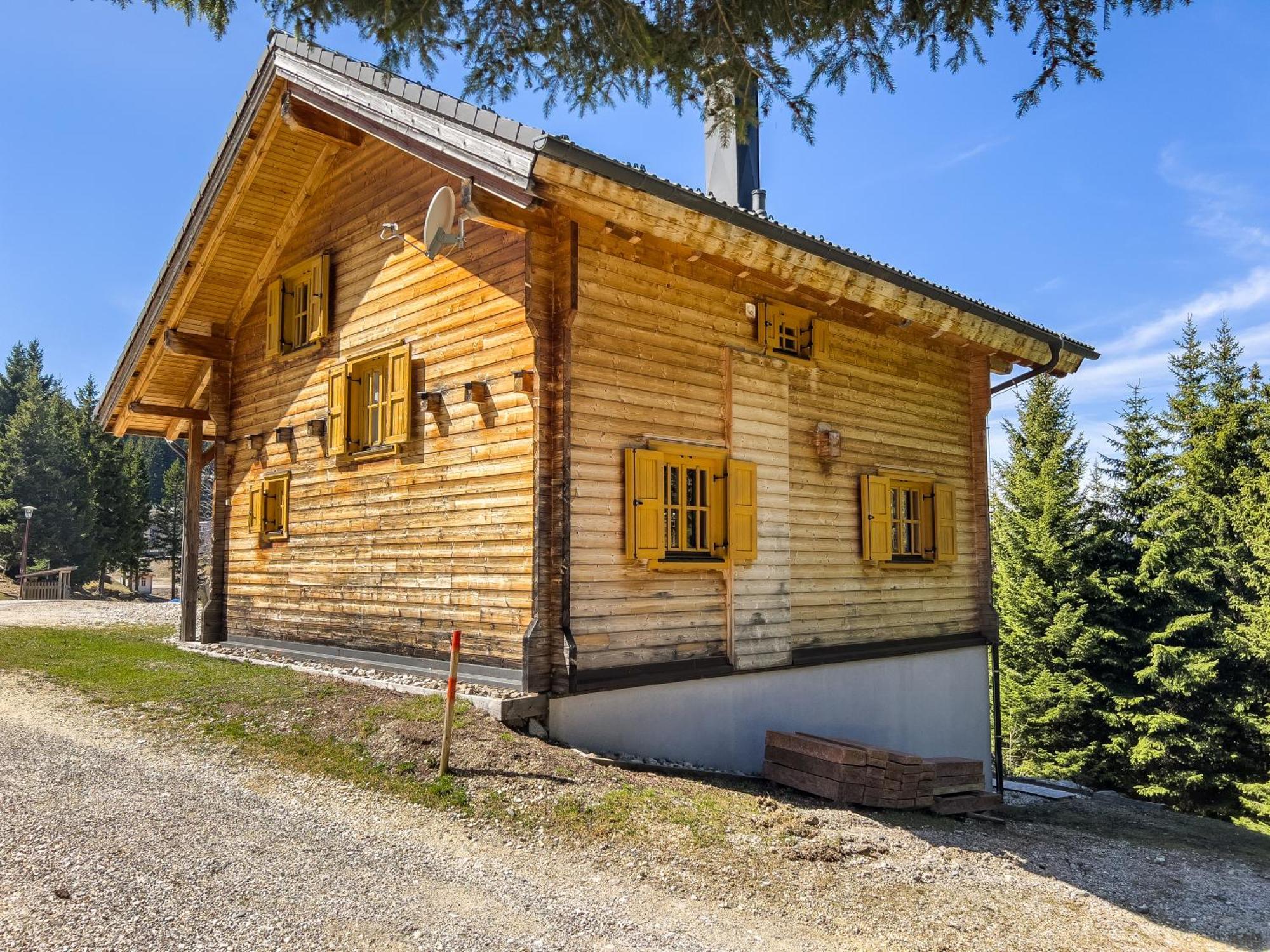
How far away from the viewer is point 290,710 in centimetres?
796

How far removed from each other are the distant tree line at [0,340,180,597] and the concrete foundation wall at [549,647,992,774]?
38.6 m

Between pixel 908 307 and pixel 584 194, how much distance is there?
4.81 m

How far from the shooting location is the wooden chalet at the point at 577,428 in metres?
8.21

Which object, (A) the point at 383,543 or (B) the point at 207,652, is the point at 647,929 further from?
(B) the point at 207,652

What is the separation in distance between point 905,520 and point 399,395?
22.2ft

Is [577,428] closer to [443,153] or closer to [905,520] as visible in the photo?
[443,153]

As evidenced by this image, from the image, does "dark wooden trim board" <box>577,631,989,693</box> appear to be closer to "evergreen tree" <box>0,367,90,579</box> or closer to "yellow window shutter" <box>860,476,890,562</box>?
"yellow window shutter" <box>860,476,890,562</box>

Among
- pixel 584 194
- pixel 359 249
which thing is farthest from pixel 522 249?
pixel 359 249

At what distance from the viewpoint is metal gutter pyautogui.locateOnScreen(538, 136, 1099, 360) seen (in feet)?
23.9

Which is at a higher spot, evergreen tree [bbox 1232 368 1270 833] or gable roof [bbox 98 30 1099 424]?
gable roof [bbox 98 30 1099 424]

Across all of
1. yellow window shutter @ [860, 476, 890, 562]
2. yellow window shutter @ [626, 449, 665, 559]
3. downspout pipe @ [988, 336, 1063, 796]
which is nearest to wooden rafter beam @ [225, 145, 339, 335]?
yellow window shutter @ [626, 449, 665, 559]

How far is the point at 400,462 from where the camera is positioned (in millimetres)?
9742

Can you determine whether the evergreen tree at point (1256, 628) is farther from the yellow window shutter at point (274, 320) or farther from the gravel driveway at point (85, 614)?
the gravel driveway at point (85, 614)

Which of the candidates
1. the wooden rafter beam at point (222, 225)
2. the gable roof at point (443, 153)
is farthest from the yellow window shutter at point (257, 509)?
the gable roof at point (443, 153)
